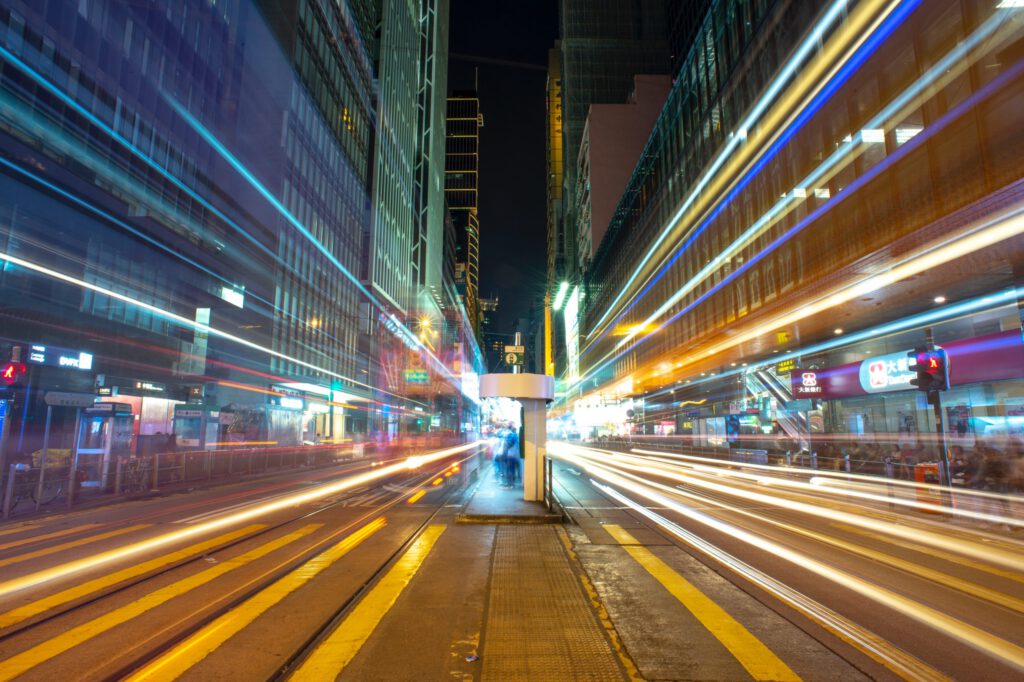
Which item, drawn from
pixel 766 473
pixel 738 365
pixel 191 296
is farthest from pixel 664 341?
pixel 191 296

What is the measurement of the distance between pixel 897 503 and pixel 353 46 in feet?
212

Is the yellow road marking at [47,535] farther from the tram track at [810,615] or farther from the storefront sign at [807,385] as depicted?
the storefront sign at [807,385]

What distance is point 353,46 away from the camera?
2383 inches

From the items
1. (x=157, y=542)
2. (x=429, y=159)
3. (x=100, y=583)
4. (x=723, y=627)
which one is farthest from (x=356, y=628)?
(x=429, y=159)

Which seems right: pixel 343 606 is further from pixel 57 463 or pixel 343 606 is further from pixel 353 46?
pixel 353 46

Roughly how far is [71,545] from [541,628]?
905 cm

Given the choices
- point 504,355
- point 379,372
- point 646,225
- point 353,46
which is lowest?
point 504,355

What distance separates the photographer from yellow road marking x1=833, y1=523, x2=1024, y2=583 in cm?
764

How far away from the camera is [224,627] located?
545 cm

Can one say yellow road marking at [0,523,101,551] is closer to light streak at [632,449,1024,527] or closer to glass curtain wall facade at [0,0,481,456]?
glass curtain wall facade at [0,0,481,456]

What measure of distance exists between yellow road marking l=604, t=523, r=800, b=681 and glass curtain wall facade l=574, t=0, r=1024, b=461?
14.6 meters

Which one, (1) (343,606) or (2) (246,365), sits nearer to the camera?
(1) (343,606)

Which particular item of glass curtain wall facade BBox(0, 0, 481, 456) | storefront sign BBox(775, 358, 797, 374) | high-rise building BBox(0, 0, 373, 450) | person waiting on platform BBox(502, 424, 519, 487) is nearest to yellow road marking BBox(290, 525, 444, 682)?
person waiting on platform BBox(502, 424, 519, 487)

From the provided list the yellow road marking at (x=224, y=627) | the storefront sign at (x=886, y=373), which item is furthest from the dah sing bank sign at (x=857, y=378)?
the yellow road marking at (x=224, y=627)
